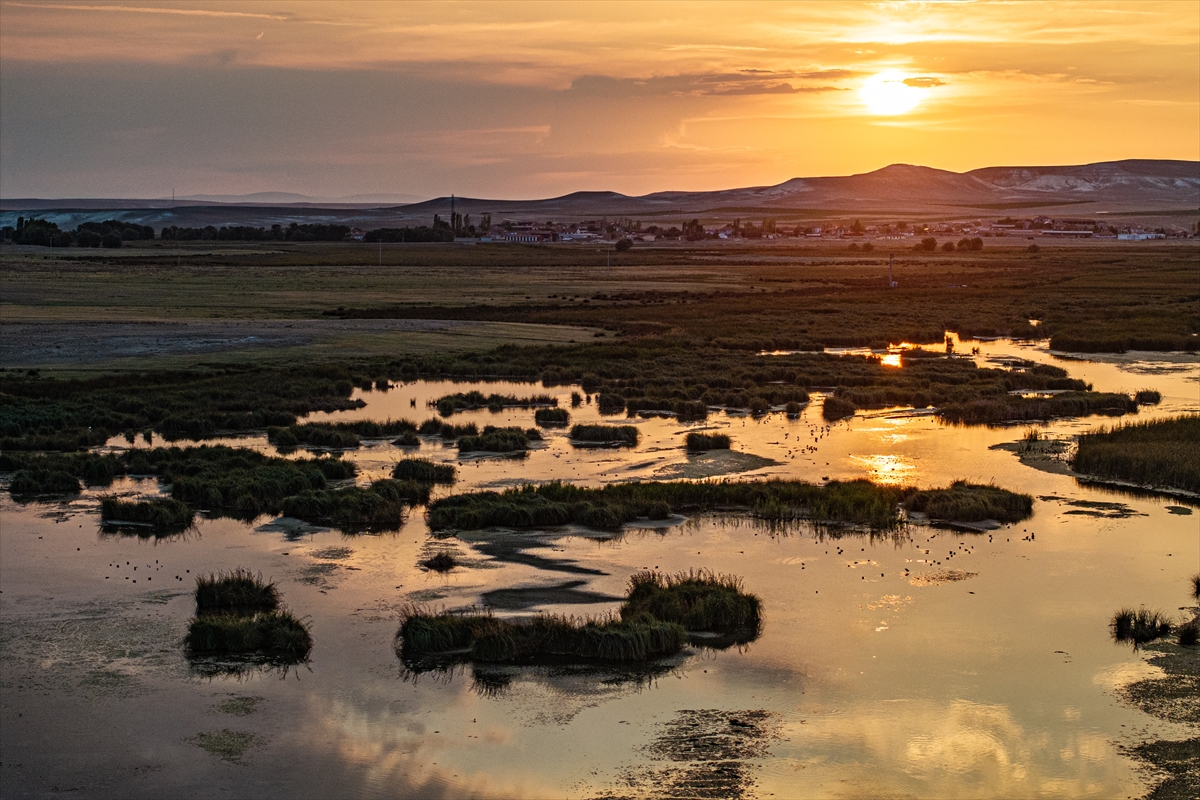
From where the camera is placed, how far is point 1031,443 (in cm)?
3133

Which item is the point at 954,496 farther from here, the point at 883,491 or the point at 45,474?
the point at 45,474

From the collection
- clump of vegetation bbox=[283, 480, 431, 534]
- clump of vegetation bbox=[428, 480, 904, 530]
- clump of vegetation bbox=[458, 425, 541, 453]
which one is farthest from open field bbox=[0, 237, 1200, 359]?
clump of vegetation bbox=[428, 480, 904, 530]

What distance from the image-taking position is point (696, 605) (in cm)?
1741

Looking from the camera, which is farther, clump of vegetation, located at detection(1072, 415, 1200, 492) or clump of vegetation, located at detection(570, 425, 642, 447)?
clump of vegetation, located at detection(570, 425, 642, 447)

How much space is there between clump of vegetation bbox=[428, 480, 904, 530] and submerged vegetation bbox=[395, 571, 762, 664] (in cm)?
538

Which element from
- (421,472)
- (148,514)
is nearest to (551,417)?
(421,472)

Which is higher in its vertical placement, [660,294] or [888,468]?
[660,294]

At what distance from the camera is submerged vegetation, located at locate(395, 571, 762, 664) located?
52.9 feet

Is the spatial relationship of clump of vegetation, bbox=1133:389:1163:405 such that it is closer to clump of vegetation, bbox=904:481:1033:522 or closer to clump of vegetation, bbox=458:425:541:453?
clump of vegetation, bbox=904:481:1033:522

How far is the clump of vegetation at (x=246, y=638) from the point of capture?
1633cm

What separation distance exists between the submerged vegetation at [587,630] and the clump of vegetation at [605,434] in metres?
14.1

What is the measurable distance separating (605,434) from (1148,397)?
18.1 meters

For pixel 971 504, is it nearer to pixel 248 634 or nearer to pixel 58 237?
pixel 248 634

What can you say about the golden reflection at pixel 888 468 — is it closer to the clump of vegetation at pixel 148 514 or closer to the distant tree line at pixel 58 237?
the clump of vegetation at pixel 148 514
